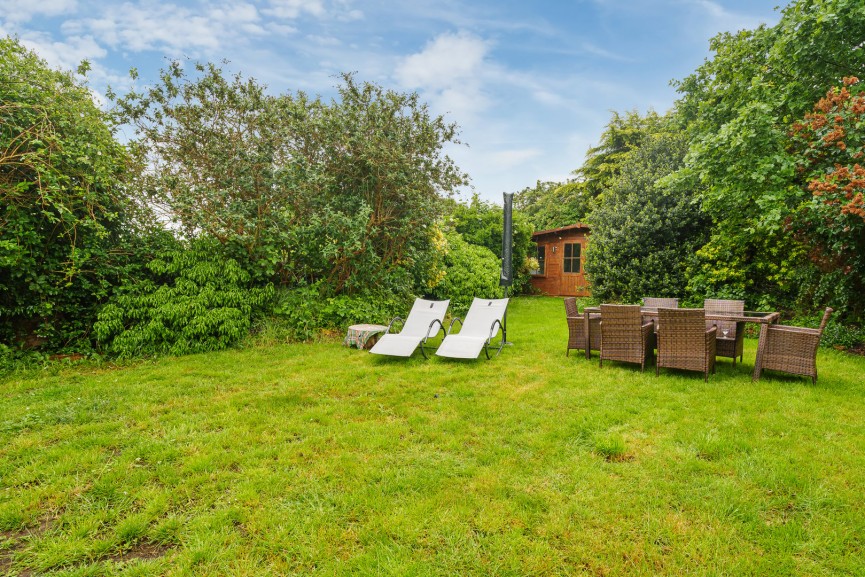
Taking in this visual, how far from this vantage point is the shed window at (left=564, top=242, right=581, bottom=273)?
630 inches

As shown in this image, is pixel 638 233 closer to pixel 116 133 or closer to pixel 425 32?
pixel 425 32

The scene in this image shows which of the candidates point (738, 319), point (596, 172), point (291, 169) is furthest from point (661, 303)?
point (596, 172)

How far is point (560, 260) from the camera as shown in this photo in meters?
16.5

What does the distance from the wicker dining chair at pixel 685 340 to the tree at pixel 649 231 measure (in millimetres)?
5796

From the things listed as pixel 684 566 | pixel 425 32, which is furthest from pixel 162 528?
pixel 425 32

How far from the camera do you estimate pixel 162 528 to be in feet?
6.93

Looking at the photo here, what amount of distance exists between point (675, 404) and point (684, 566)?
7.96 feet

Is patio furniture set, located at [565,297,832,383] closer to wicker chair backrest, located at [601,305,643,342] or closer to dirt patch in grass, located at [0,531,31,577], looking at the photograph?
wicker chair backrest, located at [601,305,643,342]

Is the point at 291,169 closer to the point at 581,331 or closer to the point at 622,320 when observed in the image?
the point at 581,331

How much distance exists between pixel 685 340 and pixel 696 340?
0.36ft

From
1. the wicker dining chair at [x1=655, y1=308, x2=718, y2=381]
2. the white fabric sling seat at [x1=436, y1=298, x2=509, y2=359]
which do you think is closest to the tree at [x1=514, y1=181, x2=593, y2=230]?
the white fabric sling seat at [x1=436, y1=298, x2=509, y2=359]

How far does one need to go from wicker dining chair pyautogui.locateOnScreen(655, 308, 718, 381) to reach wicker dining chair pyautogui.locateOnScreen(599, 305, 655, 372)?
24cm

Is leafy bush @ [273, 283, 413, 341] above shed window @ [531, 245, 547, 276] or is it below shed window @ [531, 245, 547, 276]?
below

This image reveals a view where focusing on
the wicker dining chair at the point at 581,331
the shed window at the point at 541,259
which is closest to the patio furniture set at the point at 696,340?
the wicker dining chair at the point at 581,331
